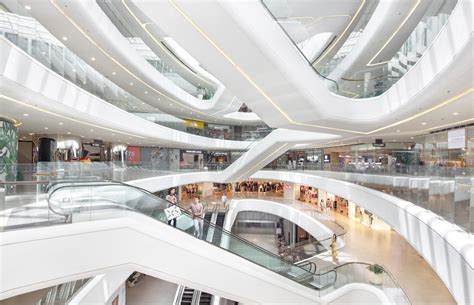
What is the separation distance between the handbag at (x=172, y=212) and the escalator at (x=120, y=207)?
3.6 inches

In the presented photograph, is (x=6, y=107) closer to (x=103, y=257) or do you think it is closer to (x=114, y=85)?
(x=103, y=257)

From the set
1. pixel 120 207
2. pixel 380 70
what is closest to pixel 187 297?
pixel 120 207

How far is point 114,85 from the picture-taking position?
1520 cm

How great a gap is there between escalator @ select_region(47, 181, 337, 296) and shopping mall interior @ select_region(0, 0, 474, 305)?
0.10ft

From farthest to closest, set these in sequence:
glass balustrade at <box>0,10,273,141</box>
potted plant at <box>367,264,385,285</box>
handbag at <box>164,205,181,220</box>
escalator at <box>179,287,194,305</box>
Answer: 1. escalator at <box>179,287,194,305</box>
2. potted plant at <box>367,264,385,285</box>
3. handbag at <box>164,205,181,220</box>
4. glass balustrade at <box>0,10,273,141</box>

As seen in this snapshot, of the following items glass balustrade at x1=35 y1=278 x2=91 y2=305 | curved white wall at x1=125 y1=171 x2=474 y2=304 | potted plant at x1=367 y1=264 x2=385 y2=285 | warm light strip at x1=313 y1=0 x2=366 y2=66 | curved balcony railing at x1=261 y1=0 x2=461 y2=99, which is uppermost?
warm light strip at x1=313 y1=0 x2=366 y2=66

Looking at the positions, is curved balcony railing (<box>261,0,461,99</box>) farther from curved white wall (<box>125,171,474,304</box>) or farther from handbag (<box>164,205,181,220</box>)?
handbag (<box>164,205,181,220</box>)

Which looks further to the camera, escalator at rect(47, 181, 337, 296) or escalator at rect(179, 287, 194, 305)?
escalator at rect(179, 287, 194, 305)

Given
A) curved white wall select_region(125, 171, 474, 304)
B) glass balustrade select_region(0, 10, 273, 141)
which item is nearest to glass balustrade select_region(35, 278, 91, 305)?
glass balustrade select_region(0, 10, 273, 141)

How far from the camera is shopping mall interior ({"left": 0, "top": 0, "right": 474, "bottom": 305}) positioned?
4457 millimetres

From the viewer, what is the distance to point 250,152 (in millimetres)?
15359

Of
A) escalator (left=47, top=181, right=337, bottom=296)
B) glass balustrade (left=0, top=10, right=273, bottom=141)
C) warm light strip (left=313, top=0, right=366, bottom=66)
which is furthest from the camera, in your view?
warm light strip (left=313, top=0, right=366, bottom=66)

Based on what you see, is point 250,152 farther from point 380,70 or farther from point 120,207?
point 120,207

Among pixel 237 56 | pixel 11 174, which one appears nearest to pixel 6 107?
pixel 11 174
